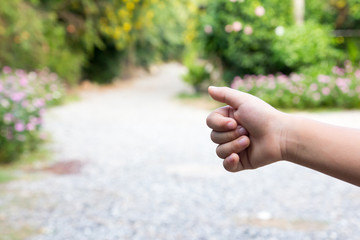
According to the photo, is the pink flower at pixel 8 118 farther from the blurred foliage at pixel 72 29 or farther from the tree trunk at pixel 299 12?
the tree trunk at pixel 299 12

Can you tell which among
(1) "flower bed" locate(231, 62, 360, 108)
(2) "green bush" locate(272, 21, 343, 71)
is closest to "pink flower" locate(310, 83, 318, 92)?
(1) "flower bed" locate(231, 62, 360, 108)

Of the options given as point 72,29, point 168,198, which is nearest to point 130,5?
point 72,29

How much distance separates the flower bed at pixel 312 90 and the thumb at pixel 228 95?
330 inches

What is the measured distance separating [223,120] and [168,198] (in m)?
3.06

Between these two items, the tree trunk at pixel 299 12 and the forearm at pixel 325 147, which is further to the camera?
the tree trunk at pixel 299 12

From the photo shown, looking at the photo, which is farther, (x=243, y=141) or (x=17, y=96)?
(x=17, y=96)

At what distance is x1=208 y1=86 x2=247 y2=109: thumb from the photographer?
5.00ft

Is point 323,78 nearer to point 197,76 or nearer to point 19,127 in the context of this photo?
point 197,76

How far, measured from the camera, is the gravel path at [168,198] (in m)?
3.68

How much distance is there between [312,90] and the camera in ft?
31.8

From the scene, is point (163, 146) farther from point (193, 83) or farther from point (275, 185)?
point (193, 83)

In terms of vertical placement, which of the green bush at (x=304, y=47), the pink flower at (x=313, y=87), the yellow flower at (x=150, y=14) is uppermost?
the yellow flower at (x=150, y=14)

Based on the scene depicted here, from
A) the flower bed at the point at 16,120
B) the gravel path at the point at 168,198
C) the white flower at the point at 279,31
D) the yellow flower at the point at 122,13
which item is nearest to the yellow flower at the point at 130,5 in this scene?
the yellow flower at the point at 122,13

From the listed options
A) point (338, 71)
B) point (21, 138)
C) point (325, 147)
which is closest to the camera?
point (325, 147)
